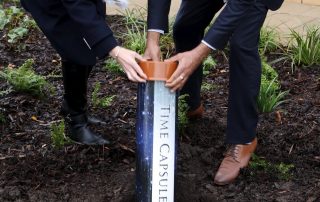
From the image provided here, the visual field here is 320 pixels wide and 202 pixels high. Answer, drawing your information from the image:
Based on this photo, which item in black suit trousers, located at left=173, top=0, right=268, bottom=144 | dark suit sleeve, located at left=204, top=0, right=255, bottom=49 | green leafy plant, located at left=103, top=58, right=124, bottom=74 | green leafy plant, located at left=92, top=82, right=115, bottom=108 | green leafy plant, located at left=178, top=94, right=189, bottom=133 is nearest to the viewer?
dark suit sleeve, located at left=204, top=0, right=255, bottom=49

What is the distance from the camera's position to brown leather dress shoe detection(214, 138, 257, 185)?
3408mm

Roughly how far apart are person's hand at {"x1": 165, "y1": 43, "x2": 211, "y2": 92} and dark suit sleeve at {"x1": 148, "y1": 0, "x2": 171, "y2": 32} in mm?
301

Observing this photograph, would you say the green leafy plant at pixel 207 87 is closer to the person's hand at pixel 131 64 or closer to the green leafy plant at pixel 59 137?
the green leafy plant at pixel 59 137

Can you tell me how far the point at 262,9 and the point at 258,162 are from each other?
34.0 inches

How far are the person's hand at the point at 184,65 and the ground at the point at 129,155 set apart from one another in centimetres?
79

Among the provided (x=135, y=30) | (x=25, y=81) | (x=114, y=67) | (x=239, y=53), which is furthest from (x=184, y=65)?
(x=135, y=30)

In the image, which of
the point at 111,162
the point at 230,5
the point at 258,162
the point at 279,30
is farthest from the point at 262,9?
the point at 279,30

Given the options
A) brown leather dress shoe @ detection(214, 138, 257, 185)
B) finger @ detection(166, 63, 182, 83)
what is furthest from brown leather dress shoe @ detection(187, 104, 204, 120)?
finger @ detection(166, 63, 182, 83)

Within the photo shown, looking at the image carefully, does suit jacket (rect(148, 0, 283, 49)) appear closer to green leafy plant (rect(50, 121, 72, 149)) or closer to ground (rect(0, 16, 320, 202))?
ground (rect(0, 16, 320, 202))

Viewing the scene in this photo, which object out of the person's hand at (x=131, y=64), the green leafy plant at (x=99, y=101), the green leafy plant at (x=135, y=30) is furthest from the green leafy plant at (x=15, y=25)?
the person's hand at (x=131, y=64)

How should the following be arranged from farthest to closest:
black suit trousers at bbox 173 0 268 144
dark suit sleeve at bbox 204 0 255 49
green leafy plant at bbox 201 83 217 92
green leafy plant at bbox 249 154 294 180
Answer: green leafy plant at bbox 201 83 217 92 < green leafy plant at bbox 249 154 294 180 < black suit trousers at bbox 173 0 268 144 < dark suit sleeve at bbox 204 0 255 49

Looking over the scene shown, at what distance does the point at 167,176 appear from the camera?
2.90 meters

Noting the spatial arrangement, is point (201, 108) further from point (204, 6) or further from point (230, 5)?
point (230, 5)

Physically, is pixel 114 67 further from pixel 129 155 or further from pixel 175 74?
pixel 175 74
